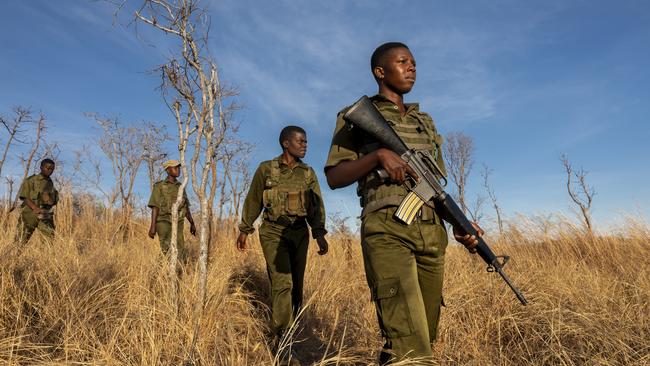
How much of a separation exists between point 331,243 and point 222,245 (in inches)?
78.3

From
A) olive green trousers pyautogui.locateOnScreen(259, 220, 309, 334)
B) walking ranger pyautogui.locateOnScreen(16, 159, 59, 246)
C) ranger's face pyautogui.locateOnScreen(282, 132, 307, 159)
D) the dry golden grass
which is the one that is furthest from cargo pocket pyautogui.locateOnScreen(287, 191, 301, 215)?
walking ranger pyautogui.locateOnScreen(16, 159, 59, 246)

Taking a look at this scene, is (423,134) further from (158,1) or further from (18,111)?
(18,111)

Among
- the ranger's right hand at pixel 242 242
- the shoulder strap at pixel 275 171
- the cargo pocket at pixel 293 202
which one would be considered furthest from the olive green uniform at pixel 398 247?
the ranger's right hand at pixel 242 242

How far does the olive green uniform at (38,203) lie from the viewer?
759 centimetres

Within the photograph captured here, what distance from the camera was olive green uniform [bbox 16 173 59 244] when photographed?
7.59m

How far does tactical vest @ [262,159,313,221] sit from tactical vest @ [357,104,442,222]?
68.6 inches

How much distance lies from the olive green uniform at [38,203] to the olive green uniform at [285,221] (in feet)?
18.0

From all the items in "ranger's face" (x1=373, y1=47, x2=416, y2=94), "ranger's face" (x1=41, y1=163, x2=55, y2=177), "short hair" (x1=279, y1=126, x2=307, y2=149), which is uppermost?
"ranger's face" (x1=41, y1=163, x2=55, y2=177)

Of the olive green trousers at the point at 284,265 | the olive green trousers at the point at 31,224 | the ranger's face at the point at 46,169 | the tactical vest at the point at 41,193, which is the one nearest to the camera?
the olive green trousers at the point at 284,265

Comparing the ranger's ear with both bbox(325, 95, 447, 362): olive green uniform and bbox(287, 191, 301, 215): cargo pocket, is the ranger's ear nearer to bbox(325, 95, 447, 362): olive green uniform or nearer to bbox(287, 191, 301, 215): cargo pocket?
bbox(325, 95, 447, 362): olive green uniform

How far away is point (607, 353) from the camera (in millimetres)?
2592

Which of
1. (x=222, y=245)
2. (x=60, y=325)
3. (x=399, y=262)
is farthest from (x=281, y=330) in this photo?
(x=222, y=245)

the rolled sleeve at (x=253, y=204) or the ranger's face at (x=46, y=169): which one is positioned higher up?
the ranger's face at (x=46, y=169)

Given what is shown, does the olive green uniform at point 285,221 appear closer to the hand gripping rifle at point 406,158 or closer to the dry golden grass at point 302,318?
the dry golden grass at point 302,318
